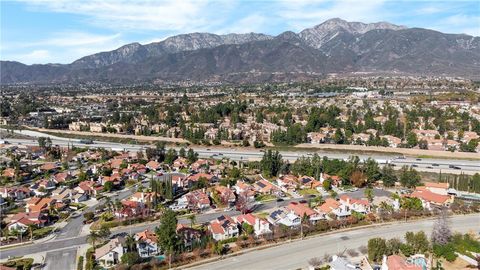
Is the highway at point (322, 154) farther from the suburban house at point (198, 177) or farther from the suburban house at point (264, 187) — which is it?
the suburban house at point (264, 187)

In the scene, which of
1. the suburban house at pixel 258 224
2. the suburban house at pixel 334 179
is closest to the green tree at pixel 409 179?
the suburban house at pixel 334 179

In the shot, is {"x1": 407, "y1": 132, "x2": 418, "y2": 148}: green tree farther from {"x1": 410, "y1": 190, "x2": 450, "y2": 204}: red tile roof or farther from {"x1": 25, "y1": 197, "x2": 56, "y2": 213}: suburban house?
{"x1": 25, "y1": 197, "x2": 56, "y2": 213}: suburban house

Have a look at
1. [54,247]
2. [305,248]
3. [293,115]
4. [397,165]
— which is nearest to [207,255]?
[305,248]

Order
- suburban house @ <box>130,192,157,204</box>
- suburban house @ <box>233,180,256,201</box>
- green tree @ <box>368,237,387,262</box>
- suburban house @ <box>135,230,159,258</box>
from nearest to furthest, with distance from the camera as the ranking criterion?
1. green tree @ <box>368,237,387,262</box>
2. suburban house @ <box>135,230,159,258</box>
3. suburban house @ <box>130,192,157,204</box>
4. suburban house @ <box>233,180,256,201</box>

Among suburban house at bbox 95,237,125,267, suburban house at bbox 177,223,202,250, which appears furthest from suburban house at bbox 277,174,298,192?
suburban house at bbox 95,237,125,267

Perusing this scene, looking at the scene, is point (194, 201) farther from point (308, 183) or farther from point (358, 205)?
point (358, 205)
